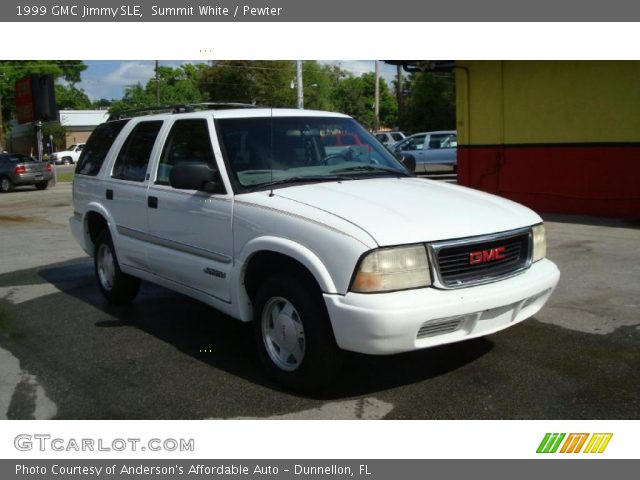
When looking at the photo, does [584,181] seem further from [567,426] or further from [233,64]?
[567,426]

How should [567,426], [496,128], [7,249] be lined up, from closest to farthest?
[567,426]
[7,249]
[496,128]

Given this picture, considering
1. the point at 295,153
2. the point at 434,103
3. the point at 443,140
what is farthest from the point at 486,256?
the point at 434,103

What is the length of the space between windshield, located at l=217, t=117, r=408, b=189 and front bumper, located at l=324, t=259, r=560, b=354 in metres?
1.33

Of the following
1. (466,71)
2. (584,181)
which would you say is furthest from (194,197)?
(466,71)

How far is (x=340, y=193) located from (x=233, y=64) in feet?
12.0

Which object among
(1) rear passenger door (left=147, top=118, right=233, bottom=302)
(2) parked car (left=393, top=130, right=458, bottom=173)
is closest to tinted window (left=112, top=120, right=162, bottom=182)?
(1) rear passenger door (left=147, top=118, right=233, bottom=302)

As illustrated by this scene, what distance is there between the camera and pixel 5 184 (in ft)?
87.3

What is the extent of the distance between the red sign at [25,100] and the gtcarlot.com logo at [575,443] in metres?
28.2

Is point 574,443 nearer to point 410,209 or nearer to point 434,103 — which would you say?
point 410,209

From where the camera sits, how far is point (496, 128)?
1282 cm

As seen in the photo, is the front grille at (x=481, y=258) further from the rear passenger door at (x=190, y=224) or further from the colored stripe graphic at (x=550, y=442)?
the rear passenger door at (x=190, y=224)

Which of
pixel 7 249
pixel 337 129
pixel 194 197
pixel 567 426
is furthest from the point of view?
pixel 7 249

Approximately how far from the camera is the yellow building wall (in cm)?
1089

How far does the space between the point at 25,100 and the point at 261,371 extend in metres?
29.4
